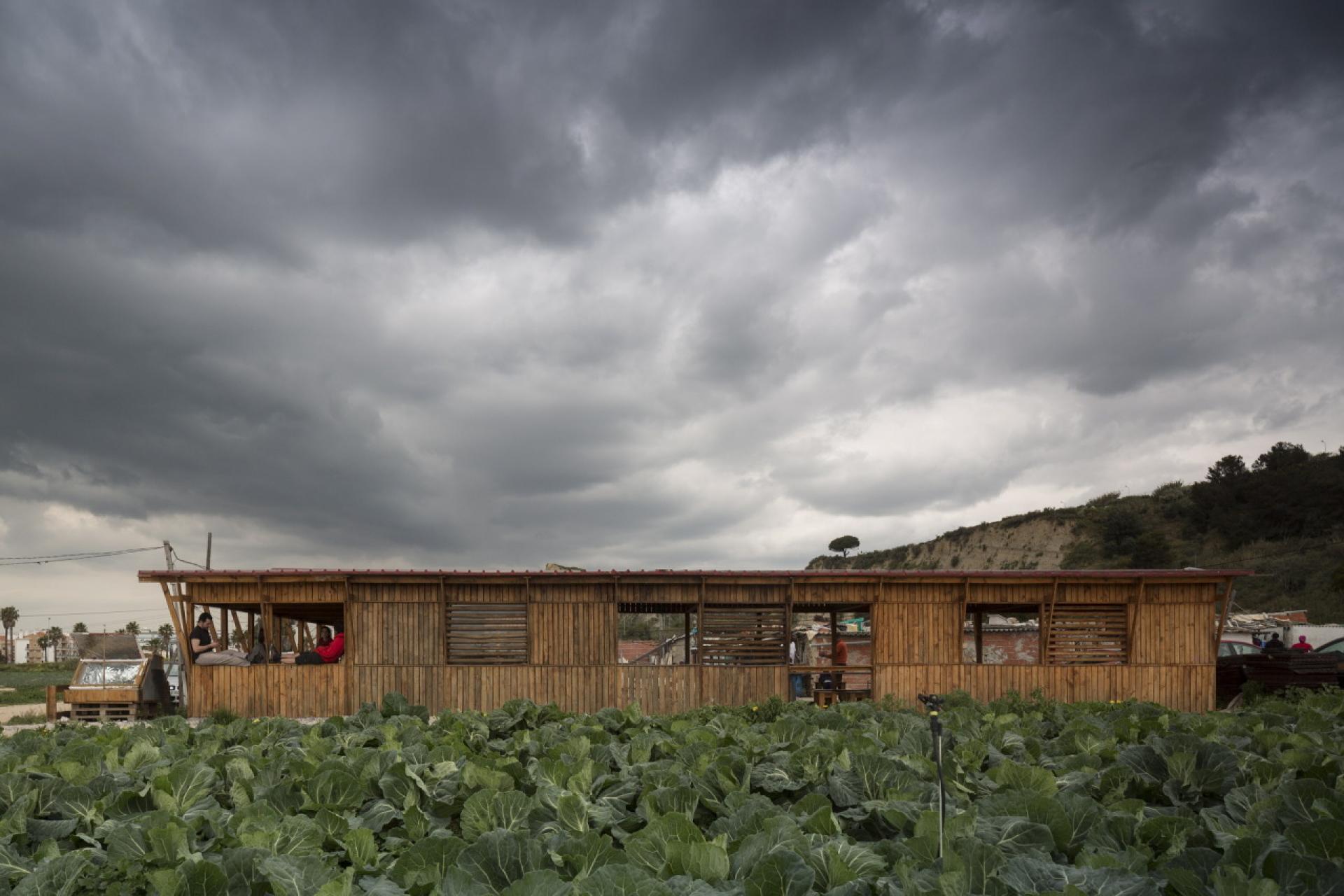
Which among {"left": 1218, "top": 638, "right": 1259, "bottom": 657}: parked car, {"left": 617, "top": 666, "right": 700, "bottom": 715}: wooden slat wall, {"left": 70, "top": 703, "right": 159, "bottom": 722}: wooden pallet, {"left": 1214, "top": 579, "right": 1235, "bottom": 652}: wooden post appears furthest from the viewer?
{"left": 1218, "top": 638, "right": 1259, "bottom": 657}: parked car

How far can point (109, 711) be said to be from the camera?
20.6 meters

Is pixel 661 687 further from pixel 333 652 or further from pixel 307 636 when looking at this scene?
pixel 307 636

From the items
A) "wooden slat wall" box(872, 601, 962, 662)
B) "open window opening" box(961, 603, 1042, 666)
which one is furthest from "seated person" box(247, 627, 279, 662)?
"open window opening" box(961, 603, 1042, 666)

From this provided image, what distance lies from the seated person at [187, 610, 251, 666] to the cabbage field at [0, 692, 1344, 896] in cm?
1423

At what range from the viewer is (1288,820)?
3.32 m

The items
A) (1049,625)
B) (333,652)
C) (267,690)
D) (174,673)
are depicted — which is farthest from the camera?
(174,673)

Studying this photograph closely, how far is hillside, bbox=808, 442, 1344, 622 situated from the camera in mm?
55438

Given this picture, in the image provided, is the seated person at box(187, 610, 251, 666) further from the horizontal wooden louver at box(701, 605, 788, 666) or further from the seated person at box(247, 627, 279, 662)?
the horizontal wooden louver at box(701, 605, 788, 666)

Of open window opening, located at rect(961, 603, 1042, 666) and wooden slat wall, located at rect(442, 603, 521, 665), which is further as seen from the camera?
open window opening, located at rect(961, 603, 1042, 666)

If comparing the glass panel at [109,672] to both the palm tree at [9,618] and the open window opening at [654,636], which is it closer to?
the open window opening at [654,636]

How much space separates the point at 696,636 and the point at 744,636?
1089 millimetres

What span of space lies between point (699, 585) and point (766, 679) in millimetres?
2247

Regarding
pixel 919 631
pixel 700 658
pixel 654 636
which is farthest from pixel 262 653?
pixel 654 636

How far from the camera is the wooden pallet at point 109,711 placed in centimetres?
2048
